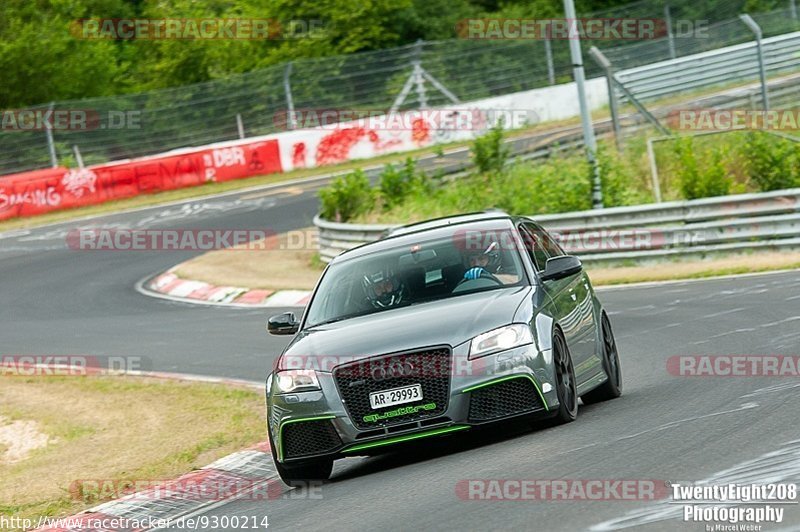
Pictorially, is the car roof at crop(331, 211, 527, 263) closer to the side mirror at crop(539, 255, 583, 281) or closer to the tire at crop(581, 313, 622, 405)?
the side mirror at crop(539, 255, 583, 281)

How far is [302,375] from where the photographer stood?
9.12 meters

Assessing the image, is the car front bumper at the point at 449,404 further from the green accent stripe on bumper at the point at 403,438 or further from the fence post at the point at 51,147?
the fence post at the point at 51,147

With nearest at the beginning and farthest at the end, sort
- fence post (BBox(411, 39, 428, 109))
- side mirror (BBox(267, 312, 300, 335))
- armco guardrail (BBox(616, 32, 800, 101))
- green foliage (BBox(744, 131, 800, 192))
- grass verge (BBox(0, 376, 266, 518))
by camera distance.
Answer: side mirror (BBox(267, 312, 300, 335)) → grass verge (BBox(0, 376, 266, 518)) → green foliage (BBox(744, 131, 800, 192)) → armco guardrail (BBox(616, 32, 800, 101)) → fence post (BBox(411, 39, 428, 109))

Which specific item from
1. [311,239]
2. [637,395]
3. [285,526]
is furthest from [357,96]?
[285,526]

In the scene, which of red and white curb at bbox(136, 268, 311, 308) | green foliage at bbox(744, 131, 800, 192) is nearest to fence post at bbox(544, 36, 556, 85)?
red and white curb at bbox(136, 268, 311, 308)

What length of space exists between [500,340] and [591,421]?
111cm

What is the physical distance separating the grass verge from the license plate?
2427 millimetres

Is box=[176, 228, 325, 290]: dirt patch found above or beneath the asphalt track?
beneath

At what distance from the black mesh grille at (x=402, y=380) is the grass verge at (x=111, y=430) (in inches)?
A: 91.2

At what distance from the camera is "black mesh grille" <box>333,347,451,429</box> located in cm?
880

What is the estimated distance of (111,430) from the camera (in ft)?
44.4

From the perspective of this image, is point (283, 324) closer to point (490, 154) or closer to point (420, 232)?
point (420, 232)

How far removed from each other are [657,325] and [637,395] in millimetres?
4459

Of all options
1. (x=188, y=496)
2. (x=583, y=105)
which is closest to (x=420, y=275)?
(x=188, y=496)
